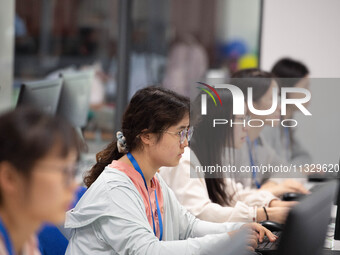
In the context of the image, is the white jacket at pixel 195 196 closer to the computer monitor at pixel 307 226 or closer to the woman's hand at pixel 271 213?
the woman's hand at pixel 271 213

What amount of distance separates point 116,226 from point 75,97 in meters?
1.78

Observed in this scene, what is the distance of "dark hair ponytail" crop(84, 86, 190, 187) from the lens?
6.36 feet

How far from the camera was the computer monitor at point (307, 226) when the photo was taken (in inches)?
50.4

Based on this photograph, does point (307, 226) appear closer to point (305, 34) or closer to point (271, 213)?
point (271, 213)

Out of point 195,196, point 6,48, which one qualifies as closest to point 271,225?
point 195,196

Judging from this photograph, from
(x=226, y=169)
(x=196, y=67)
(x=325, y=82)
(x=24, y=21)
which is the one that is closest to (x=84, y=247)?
(x=226, y=169)

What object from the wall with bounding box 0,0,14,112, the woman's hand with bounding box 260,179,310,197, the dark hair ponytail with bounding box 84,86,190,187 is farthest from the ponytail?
the wall with bounding box 0,0,14,112

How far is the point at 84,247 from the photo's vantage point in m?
1.84

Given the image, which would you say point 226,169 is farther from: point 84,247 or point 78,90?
point 78,90

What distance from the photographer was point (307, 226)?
133cm

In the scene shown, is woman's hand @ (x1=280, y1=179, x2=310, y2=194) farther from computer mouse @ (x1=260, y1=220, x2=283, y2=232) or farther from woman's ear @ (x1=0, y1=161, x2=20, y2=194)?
woman's ear @ (x1=0, y1=161, x2=20, y2=194)

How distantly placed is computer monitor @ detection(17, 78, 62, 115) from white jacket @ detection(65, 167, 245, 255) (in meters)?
1.00

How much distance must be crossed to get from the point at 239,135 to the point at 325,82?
1.63 metres

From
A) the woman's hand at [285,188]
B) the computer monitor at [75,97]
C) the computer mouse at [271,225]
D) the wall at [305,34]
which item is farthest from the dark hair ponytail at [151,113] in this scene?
the wall at [305,34]
